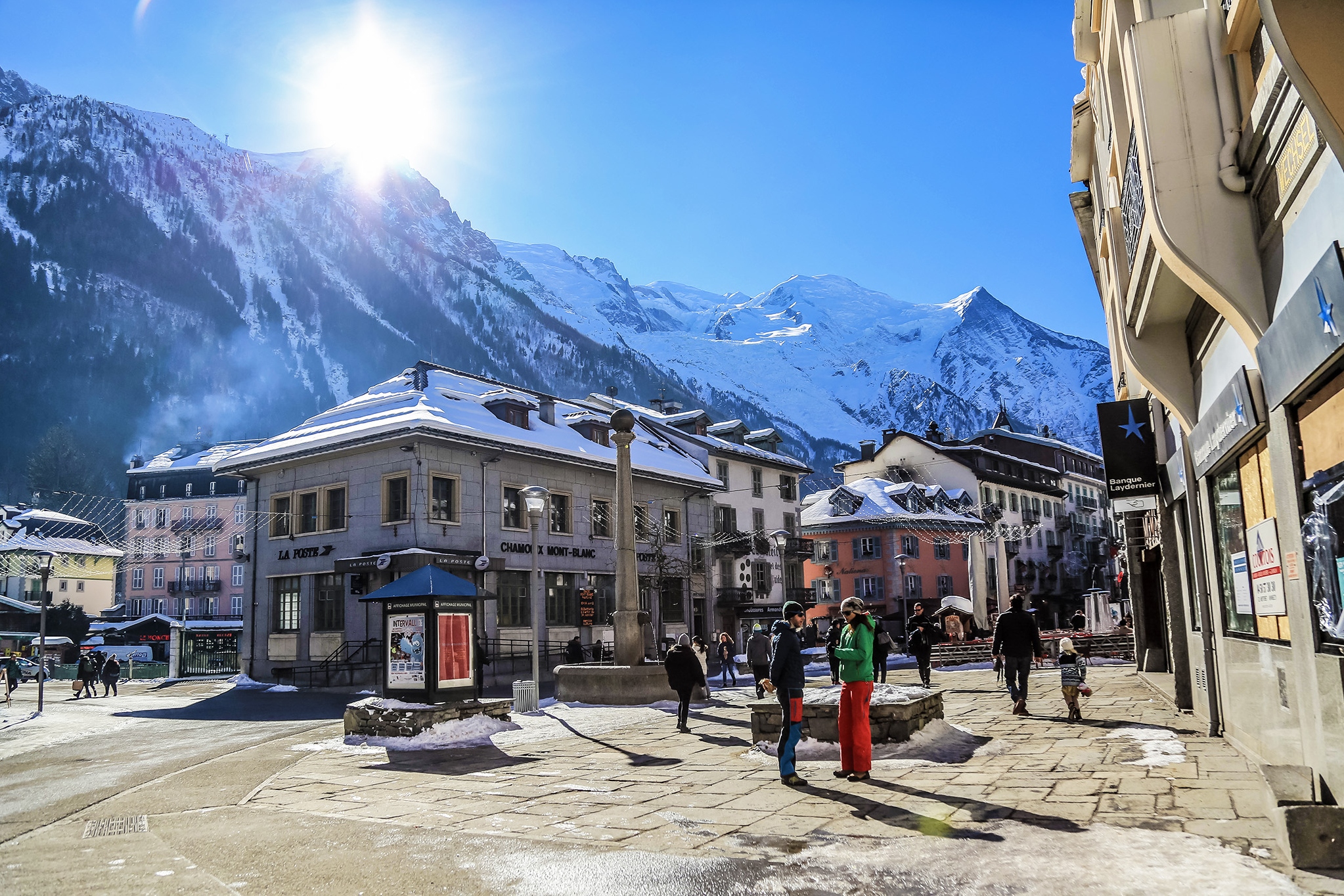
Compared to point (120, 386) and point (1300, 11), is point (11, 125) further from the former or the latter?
point (1300, 11)

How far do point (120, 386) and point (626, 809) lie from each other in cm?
12929

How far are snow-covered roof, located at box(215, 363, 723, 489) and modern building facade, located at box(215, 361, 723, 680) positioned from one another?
0.08 m

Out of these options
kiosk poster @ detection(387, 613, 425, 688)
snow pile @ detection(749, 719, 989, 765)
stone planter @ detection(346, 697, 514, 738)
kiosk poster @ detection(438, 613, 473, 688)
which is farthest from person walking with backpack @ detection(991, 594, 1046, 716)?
kiosk poster @ detection(387, 613, 425, 688)

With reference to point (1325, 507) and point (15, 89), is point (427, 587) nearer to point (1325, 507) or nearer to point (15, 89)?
point (1325, 507)

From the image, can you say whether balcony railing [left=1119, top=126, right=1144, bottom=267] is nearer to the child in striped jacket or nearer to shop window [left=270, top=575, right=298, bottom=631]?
the child in striped jacket

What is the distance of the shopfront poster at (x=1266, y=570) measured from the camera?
7566mm

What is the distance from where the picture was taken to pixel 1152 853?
5.87 metres

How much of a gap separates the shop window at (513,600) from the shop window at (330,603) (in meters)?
4.98

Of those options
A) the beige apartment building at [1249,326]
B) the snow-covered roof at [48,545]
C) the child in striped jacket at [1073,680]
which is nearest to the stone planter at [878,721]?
the child in striped jacket at [1073,680]

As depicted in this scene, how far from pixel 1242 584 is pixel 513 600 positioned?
2765 cm

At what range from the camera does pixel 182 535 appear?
72062 millimetres

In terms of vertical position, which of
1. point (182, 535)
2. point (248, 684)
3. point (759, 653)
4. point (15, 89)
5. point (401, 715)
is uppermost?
point (15, 89)

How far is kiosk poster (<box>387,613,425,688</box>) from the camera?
1594 cm

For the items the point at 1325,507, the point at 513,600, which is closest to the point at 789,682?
the point at 1325,507
